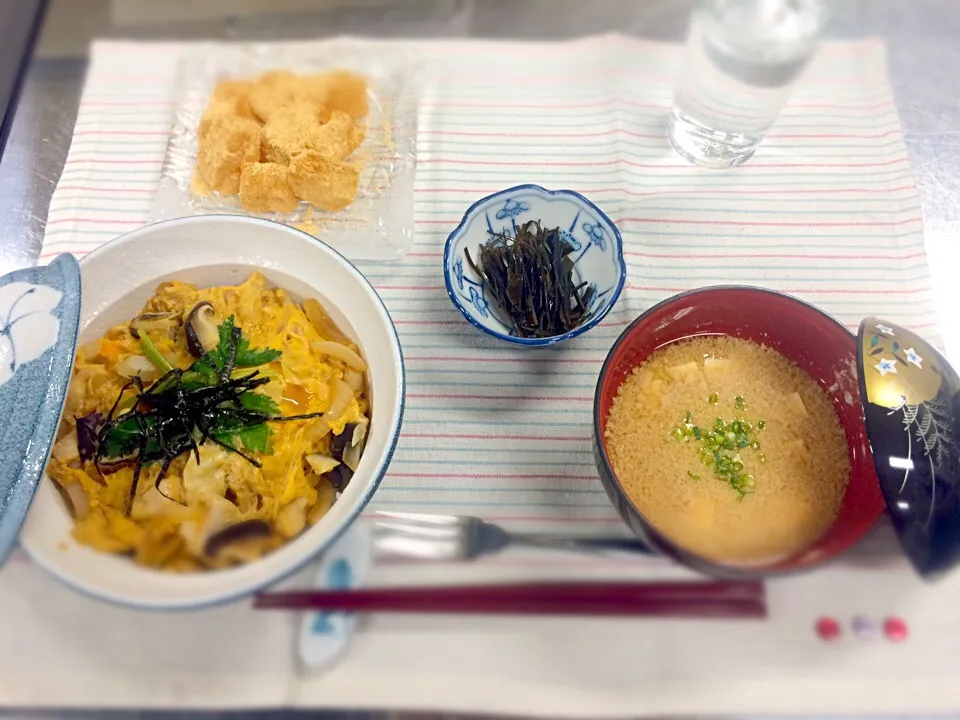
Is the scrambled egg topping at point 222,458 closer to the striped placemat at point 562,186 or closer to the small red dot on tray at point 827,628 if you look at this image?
the striped placemat at point 562,186

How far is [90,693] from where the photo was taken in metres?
1.07

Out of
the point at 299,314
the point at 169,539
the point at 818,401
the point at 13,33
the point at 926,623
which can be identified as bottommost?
the point at 926,623

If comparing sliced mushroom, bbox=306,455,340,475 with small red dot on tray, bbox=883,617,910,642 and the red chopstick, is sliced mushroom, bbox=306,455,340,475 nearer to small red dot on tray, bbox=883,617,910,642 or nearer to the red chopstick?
the red chopstick

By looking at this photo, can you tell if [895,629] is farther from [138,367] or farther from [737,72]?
[138,367]

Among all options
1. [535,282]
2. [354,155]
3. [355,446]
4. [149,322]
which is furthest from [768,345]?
[149,322]

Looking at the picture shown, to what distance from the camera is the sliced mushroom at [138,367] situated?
3.67 ft

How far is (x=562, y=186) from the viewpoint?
1.57 meters

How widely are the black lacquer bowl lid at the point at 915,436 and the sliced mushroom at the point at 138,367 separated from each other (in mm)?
1209

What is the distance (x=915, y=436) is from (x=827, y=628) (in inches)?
14.2

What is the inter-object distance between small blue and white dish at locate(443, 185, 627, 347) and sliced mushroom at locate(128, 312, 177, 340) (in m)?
0.52

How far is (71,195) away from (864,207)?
189 cm

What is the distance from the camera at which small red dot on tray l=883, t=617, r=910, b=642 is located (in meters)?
1.11

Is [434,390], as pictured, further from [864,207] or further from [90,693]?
[864,207]

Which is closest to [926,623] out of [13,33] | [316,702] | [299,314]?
[316,702]
